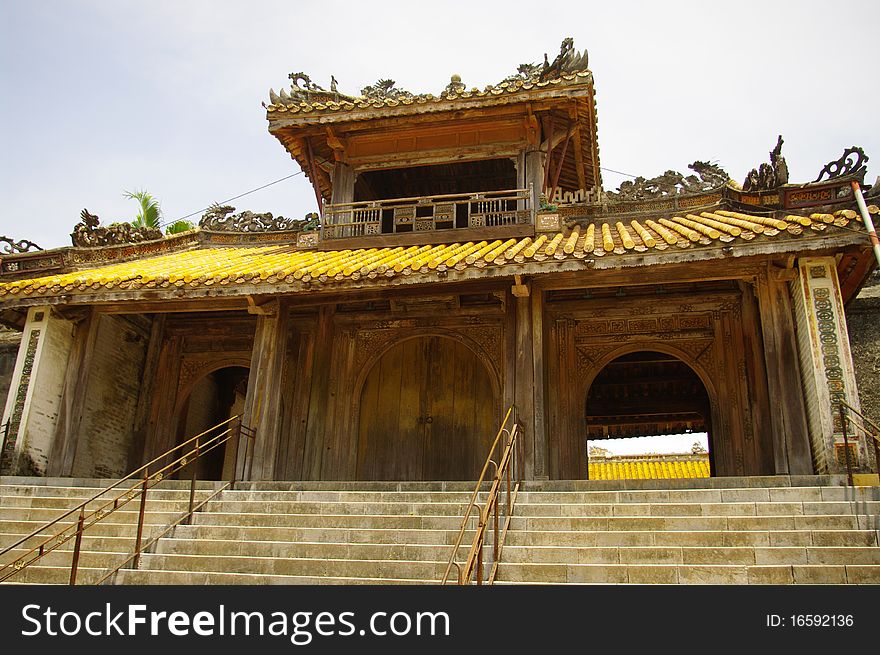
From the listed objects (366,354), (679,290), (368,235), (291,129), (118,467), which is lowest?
(118,467)

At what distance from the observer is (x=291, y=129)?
45.0ft

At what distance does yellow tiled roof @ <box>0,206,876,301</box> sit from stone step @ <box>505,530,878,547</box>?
12.2 feet

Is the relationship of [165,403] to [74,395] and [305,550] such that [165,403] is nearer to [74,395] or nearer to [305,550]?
[74,395]

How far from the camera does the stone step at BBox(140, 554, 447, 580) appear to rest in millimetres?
6809

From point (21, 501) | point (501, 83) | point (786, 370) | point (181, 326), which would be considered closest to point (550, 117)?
point (501, 83)

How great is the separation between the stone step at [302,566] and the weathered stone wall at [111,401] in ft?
16.8

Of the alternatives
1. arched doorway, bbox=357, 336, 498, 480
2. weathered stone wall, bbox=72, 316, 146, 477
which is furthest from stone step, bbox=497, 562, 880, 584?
weathered stone wall, bbox=72, 316, 146, 477

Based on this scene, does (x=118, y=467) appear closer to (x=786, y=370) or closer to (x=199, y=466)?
(x=199, y=466)

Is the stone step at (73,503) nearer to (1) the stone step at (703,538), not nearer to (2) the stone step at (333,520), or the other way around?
(2) the stone step at (333,520)

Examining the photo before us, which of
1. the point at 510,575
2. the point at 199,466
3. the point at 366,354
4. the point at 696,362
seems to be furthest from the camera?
the point at 199,466

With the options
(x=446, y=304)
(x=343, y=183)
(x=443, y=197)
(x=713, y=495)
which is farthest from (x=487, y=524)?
(x=343, y=183)

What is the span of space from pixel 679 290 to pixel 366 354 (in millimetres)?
4780

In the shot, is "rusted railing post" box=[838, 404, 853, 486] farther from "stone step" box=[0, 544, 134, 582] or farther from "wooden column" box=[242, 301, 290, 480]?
"stone step" box=[0, 544, 134, 582]

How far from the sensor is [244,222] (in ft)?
49.9
